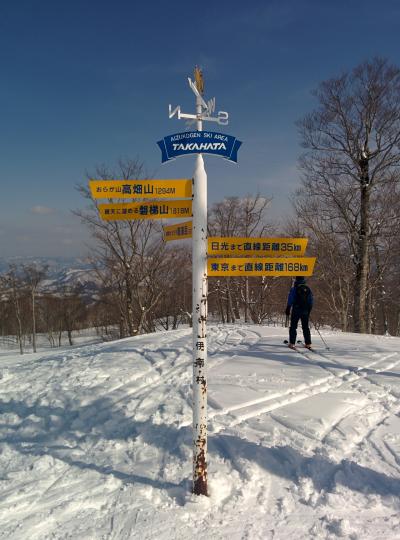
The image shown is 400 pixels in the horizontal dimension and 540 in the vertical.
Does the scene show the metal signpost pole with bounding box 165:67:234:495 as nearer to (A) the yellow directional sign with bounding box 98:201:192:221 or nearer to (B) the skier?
(A) the yellow directional sign with bounding box 98:201:192:221

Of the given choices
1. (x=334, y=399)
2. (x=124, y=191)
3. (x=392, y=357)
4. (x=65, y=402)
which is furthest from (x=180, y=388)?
(x=392, y=357)

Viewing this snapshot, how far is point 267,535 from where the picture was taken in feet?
10.3

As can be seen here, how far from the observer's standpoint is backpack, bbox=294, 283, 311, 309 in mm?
9062

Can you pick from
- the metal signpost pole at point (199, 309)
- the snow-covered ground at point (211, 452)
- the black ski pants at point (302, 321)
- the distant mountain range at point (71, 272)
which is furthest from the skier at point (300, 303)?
the distant mountain range at point (71, 272)

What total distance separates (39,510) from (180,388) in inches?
129

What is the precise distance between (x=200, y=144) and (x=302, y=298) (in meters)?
6.44

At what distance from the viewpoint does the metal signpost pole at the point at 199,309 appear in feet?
11.7

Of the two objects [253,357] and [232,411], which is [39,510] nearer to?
[232,411]

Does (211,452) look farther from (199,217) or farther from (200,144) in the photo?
(200,144)

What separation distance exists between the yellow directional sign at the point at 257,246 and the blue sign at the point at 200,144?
2.67 ft

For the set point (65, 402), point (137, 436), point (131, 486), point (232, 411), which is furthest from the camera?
point (65, 402)

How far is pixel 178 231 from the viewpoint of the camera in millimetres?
3885

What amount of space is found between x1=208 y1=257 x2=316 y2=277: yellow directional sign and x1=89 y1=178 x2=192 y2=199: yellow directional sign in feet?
2.46

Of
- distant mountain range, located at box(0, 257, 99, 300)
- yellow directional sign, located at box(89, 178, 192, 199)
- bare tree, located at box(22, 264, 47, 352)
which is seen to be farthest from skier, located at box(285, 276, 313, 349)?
bare tree, located at box(22, 264, 47, 352)
